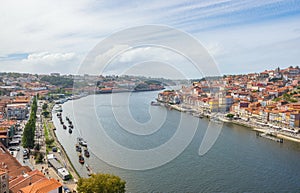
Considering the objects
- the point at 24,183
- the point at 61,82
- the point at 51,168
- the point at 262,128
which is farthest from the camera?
the point at 61,82

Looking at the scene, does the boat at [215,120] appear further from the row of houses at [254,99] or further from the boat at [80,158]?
the boat at [80,158]

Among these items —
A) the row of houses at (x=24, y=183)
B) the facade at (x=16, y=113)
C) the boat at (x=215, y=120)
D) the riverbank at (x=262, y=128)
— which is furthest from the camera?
the facade at (x=16, y=113)

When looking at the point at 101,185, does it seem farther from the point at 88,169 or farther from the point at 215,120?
the point at 215,120

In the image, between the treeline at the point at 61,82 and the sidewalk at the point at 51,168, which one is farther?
the treeline at the point at 61,82

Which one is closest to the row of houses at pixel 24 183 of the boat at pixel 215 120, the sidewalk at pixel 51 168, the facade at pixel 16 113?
the sidewalk at pixel 51 168

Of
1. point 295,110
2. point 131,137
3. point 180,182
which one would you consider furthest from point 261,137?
point 180,182

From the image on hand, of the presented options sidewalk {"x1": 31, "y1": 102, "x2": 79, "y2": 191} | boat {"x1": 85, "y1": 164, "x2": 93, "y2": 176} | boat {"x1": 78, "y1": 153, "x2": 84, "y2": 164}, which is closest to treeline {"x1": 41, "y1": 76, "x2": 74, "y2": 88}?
sidewalk {"x1": 31, "y1": 102, "x2": 79, "y2": 191}

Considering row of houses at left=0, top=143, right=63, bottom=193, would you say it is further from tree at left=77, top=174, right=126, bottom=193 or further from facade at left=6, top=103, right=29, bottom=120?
facade at left=6, top=103, right=29, bottom=120

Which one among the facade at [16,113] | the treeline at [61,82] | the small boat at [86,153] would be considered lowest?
the small boat at [86,153]

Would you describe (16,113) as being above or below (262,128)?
above

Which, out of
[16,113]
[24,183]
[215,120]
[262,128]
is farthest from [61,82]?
[24,183]

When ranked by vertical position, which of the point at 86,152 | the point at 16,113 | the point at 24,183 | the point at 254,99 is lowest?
the point at 86,152
